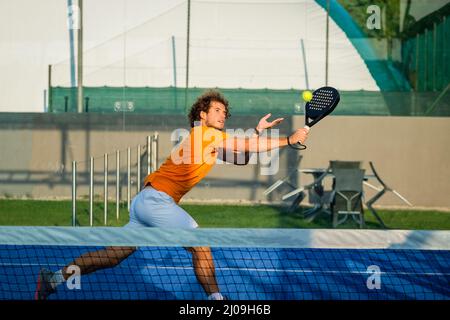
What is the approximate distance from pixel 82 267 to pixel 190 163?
2.99 feet

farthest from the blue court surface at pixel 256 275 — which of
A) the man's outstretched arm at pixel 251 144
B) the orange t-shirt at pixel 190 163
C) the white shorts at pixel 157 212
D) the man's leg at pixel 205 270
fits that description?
the man's outstretched arm at pixel 251 144

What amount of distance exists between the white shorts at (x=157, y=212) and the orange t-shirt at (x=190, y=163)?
8 centimetres

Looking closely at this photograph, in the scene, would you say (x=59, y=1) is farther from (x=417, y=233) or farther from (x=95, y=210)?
(x=417, y=233)

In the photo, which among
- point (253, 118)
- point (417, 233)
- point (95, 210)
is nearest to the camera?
point (417, 233)

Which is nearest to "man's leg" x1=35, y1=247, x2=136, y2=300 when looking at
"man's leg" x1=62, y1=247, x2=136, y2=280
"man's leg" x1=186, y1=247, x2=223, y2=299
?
"man's leg" x1=62, y1=247, x2=136, y2=280

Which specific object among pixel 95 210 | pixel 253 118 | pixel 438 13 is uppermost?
pixel 438 13

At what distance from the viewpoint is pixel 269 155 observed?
15625mm

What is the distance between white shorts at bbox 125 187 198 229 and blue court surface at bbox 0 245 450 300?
3.50ft

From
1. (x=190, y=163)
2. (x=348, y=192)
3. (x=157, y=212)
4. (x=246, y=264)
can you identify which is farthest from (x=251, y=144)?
(x=348, y=192)

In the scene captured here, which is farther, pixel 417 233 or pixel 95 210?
pixel 95 210

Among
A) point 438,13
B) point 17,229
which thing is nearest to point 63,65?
point 438,13

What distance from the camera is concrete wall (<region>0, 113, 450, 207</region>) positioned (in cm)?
1555

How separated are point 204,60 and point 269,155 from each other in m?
1.57

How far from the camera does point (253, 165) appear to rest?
15.7 metres
